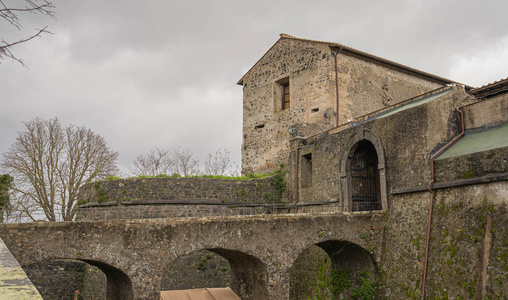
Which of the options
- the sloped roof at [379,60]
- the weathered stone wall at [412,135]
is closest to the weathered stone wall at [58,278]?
the weathered stone wall at [412,135]

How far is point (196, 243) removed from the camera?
12.0 m

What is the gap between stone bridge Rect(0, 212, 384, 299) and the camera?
10.9 m

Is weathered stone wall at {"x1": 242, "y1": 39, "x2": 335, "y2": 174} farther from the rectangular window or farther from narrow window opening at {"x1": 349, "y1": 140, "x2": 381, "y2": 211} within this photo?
narrow window opening at {"x1": 349, "y1": 140, "x2": 381, "y2": 211}

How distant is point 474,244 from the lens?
36.1 ft

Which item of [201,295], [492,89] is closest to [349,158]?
[492,89]

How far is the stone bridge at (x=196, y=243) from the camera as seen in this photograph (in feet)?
35.6

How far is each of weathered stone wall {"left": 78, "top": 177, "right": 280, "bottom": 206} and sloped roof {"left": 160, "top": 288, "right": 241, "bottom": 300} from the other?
541cm

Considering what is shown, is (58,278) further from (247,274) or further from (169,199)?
(247,274)

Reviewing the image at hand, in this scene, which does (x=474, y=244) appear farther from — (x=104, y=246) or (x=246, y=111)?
(x=246, y=111)

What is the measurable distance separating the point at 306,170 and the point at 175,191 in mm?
6060

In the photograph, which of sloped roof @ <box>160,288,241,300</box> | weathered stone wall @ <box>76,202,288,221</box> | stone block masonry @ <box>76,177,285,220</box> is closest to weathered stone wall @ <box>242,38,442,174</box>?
stone block masonry @ <box>76,177,285,220</box>

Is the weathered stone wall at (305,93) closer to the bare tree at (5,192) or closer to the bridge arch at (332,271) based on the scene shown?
the bridge arch at (332,271)

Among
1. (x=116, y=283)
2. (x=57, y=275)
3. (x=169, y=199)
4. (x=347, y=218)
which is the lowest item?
(x=57, y=275)

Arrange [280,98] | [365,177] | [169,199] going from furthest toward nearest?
[280,98]
[169,199]
[365,177]
